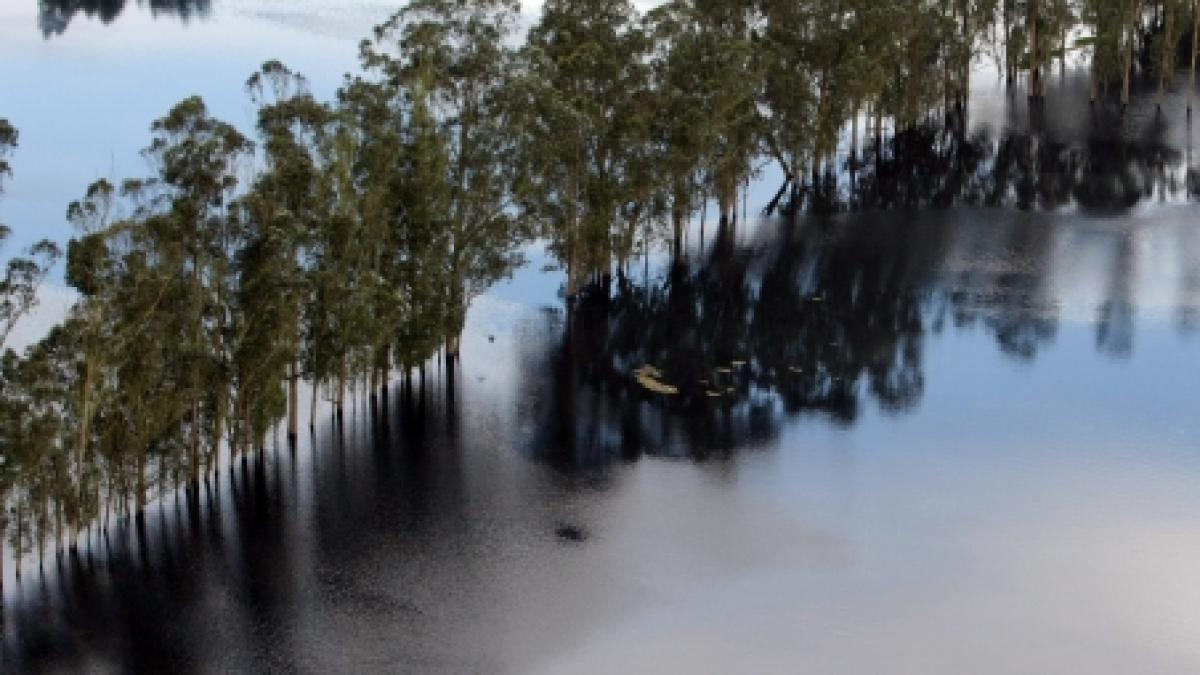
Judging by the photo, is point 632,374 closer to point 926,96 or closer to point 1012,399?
point 1012,399

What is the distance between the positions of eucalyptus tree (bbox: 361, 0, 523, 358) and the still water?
12.3 ft

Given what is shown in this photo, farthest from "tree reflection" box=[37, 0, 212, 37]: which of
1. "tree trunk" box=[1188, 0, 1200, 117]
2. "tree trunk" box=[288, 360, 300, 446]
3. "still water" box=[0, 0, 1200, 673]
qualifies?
"tree trunk" box=[1188, 0, 1200, 117]

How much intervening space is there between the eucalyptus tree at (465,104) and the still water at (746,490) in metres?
3.75

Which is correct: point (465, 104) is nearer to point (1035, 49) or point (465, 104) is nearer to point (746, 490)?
point (746, 490)

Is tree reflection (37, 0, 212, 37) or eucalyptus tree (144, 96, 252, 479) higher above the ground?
tree reflection (37, 0, 212, 37)

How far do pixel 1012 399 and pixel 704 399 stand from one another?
9.51m

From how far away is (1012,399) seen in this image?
47344 millimetres

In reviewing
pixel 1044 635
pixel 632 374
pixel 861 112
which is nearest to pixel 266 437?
pixel 632 374

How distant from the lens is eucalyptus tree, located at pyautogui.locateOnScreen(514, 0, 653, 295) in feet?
179

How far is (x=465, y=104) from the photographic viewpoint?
49.8 m

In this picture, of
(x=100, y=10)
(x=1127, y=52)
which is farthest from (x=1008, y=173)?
(x=100, y=10)

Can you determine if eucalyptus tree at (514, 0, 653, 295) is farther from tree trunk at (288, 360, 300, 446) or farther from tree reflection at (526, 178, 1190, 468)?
tree trunk at (288, 360, 300, 446)

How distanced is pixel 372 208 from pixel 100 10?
7327 cm

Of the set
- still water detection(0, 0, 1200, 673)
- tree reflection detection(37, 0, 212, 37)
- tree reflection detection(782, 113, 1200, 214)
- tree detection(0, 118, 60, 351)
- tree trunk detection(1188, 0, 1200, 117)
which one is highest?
tree reflection detection(37, 0, 212, 37)
